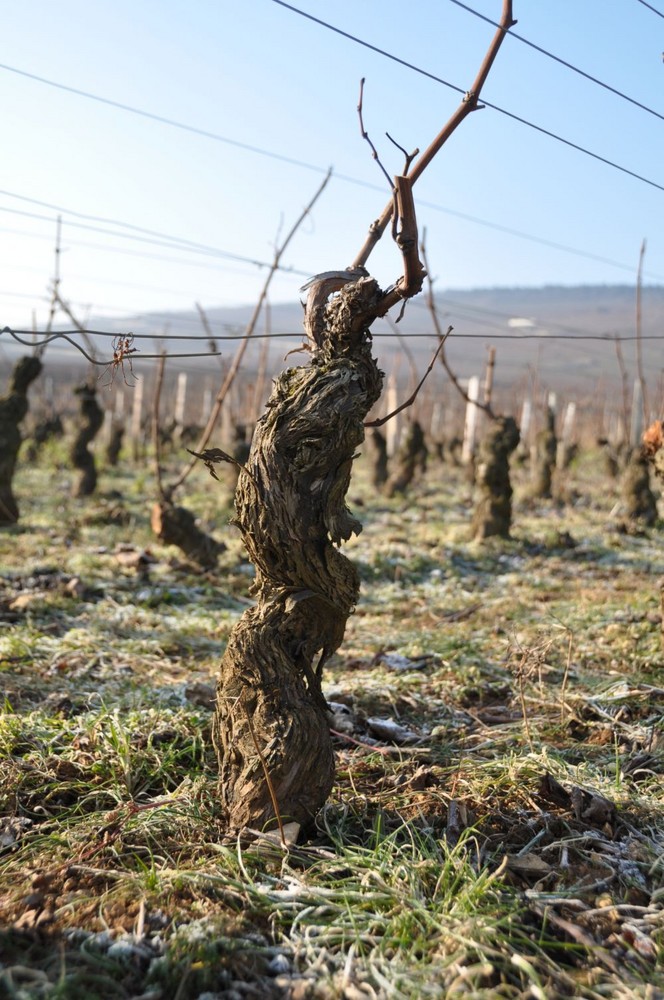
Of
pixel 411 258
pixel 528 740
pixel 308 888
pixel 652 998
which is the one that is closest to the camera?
pixel 652 998

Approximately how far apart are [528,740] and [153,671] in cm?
240

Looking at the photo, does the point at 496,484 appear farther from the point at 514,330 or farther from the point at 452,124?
the point at 514,330

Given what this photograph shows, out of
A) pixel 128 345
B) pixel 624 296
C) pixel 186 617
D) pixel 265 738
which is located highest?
pixel 624 296

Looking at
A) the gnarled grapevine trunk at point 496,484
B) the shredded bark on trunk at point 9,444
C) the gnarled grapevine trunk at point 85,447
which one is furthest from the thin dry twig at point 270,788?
the gnarled grapevine trunk at point 85,447

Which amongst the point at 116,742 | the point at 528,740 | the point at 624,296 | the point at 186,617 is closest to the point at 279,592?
the point at 116,742

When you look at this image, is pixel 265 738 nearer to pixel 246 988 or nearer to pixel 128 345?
pixel 246 988

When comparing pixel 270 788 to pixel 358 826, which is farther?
pixel 358 826

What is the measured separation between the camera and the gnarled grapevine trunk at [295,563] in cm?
279

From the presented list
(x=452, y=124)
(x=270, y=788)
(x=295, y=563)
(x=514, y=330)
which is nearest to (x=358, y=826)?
(x=270, y=788)

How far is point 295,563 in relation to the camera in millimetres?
2832

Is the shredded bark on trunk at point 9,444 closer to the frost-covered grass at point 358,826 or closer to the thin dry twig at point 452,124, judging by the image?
the frost-covered grass at point 358,826

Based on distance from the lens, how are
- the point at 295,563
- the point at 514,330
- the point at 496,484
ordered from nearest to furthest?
the point at 295,563 → the point at 496,484 → the point at 514,330

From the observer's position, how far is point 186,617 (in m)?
6.70

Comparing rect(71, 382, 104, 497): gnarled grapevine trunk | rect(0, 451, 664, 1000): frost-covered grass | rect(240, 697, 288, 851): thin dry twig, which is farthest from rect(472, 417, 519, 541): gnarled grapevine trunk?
rect(240, 697, 288, 851): thin dry twig
